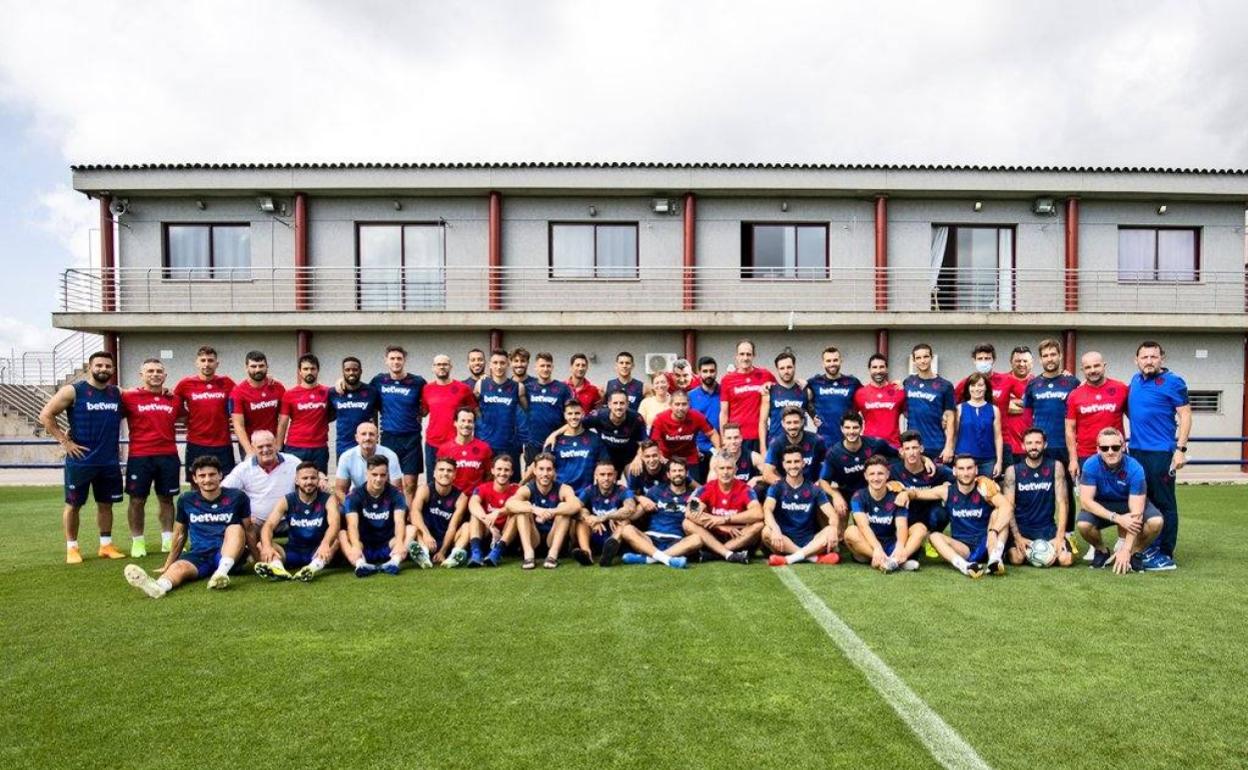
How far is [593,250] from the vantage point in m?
16.7

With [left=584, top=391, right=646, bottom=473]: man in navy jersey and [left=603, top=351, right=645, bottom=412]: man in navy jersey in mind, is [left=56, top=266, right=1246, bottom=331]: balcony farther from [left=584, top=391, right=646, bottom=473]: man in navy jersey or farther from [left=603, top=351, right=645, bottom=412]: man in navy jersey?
[left=584, top=391, right=646, bottom=473]: man in navy jersey

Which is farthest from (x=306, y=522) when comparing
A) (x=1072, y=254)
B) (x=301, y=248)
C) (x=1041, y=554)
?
(x=1072, y=254)

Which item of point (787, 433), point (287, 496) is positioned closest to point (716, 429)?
point (787, 433)

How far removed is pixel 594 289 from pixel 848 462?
33.8ft

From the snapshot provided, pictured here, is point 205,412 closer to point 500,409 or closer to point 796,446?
point 500,409

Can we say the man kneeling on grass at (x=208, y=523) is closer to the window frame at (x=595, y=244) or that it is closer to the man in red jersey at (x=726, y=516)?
the man in red jersey at (x=726, y=516)

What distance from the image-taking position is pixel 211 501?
20.3ft

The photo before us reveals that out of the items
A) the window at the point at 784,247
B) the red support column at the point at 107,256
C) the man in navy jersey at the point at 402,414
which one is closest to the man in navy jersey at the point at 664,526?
the man in navy jersey at the point at 402,414

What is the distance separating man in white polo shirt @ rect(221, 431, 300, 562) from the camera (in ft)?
21.6

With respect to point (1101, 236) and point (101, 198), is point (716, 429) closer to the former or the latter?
point (1101, 236)

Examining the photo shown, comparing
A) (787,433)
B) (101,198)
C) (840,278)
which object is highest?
(101,198)

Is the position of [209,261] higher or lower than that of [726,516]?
higher

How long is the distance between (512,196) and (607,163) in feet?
7.58

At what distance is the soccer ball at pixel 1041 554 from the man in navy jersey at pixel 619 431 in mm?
3730
